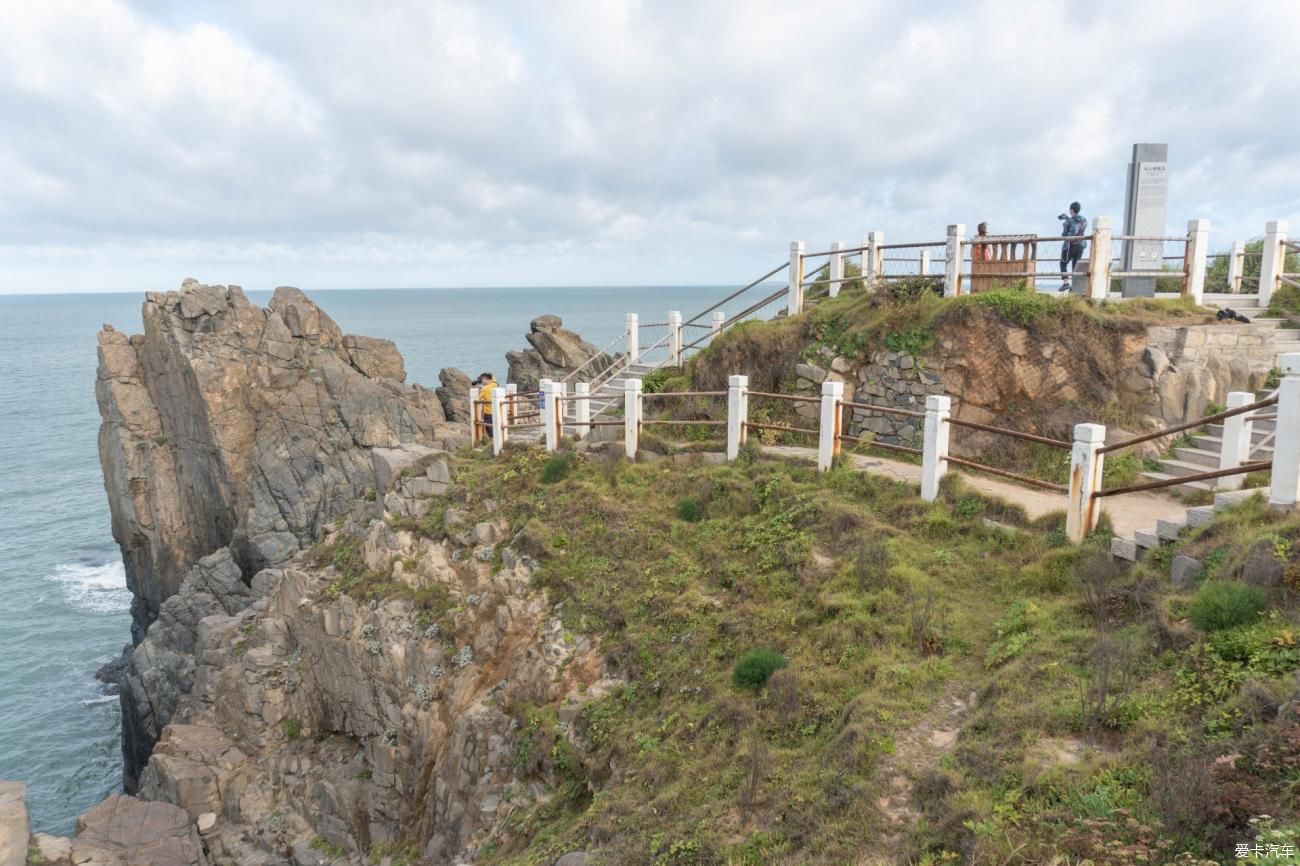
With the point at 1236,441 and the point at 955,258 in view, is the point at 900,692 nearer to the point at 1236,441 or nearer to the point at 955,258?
the point at 1236,441

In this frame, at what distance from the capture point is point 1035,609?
9.16m

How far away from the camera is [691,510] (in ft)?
45.2

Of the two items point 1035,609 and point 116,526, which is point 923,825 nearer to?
point 1035,609

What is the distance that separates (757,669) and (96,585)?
42.1 metres

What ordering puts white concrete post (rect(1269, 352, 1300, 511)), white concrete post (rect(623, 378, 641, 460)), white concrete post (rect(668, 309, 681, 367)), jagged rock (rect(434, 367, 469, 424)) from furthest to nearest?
1. jagged rock (rect(434, 367, 469, 424))
2. white concrete post (rect(668, 309, 681, 367))
3. white concrete post (rect(623, 378, 641, 460))
4. white concrete post (rect(1269, 352, 1300, 511))

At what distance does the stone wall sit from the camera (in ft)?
44.3

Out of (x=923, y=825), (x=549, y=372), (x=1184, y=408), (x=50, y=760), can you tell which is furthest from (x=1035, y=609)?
(x=549, y=372)

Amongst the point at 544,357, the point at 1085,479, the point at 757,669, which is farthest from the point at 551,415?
the point at 544,357

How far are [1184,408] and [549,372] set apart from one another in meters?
32.5

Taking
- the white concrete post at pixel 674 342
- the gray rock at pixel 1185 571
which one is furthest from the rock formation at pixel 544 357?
the gray rock at pixel 1185 571

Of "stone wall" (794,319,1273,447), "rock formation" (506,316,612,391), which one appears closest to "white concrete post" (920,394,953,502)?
"stone wall" (794,319,1273,447)

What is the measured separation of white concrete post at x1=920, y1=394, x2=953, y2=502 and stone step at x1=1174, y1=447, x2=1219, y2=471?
152 inches

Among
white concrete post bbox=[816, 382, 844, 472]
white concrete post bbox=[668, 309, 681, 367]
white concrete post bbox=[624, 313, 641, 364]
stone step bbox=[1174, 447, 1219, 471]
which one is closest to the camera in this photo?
stone step bbox=[1174, 447, 1219, 471]

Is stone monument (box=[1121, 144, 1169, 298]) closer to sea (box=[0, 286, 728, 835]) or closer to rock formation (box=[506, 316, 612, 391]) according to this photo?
rock formation (box=[506, 316, 612, 391])
